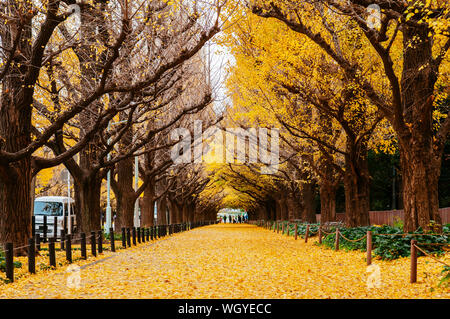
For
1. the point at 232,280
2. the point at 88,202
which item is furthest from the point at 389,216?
the point at 232,280

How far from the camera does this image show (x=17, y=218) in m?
13.9

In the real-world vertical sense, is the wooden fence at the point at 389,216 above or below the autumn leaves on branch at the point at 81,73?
below

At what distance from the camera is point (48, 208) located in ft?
89.0

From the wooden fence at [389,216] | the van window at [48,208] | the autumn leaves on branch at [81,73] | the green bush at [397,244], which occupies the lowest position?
the wooden fence at [389,216]

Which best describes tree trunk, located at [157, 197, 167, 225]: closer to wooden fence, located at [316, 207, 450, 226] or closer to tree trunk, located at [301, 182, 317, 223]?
tree trunk, located at [301, 182, 317, 223]

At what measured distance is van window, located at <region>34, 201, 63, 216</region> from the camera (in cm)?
2702

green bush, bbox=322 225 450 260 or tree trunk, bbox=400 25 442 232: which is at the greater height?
tree trunk, bbox=400 25 442 232

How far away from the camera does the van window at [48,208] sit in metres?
27.0

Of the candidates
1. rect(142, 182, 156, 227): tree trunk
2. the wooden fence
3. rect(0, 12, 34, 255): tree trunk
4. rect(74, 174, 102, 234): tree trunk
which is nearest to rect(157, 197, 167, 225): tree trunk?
rect(142, 182, 156, 227): tree trunk

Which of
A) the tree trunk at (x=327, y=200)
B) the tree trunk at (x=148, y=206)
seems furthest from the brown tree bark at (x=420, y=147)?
the tree trunk at (x=148, y=206)

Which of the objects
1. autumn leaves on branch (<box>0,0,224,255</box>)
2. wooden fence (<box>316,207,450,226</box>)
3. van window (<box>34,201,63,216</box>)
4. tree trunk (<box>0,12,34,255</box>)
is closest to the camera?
autumn leaves on branch (<box>0,0,224,255</box>)

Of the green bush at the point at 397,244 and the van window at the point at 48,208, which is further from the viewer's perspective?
the van window at the point at 48,208

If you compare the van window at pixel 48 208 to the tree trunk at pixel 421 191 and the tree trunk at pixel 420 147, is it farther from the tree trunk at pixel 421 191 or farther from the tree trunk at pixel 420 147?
the tree trunk at pixel 421 191

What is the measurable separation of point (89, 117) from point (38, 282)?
1075cm
